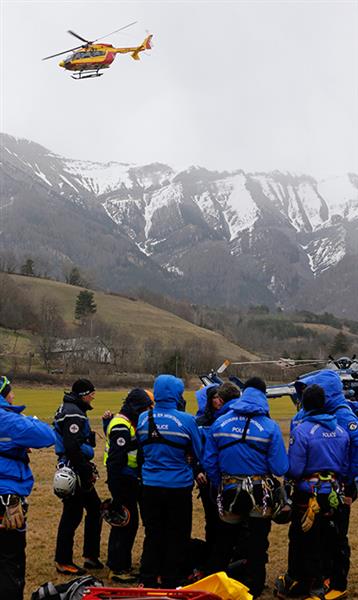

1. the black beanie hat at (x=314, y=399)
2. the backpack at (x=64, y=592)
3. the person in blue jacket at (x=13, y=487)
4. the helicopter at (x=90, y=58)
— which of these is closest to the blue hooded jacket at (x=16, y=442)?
the person in blue jacket at (x=13, y=487)

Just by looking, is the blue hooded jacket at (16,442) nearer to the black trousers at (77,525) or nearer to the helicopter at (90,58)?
the black trousers at (77,525)

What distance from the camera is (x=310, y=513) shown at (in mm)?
6250

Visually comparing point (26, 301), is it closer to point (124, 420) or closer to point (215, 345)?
point (215, 345)

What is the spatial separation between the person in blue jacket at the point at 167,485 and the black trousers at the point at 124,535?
0.76 meters

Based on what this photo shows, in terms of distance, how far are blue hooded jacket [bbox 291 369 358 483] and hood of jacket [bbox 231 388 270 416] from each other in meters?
0.61

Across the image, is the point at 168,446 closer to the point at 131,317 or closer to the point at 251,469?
the point at 251,469

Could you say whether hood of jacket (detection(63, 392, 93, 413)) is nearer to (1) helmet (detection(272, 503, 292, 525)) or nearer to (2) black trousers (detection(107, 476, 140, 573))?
(2) black trousers (detection(107, 476, 140, 573))

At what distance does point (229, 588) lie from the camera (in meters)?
4.94

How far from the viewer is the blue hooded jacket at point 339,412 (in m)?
6.55

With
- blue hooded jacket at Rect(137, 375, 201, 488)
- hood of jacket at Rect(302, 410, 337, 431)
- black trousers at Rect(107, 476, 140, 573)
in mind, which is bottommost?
black trousers at Rect(107, 476, 140, 573)

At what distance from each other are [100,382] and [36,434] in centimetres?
5709

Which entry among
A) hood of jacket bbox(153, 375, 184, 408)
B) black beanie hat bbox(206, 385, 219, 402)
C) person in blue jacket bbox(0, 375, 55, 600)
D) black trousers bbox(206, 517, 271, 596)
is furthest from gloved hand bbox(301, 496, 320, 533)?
person in blue jacket bbox(0, 375, 55, 600)

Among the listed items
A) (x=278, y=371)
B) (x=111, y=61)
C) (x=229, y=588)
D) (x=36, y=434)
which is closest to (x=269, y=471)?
(x=229, y=588)

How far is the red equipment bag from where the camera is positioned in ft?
16.1
